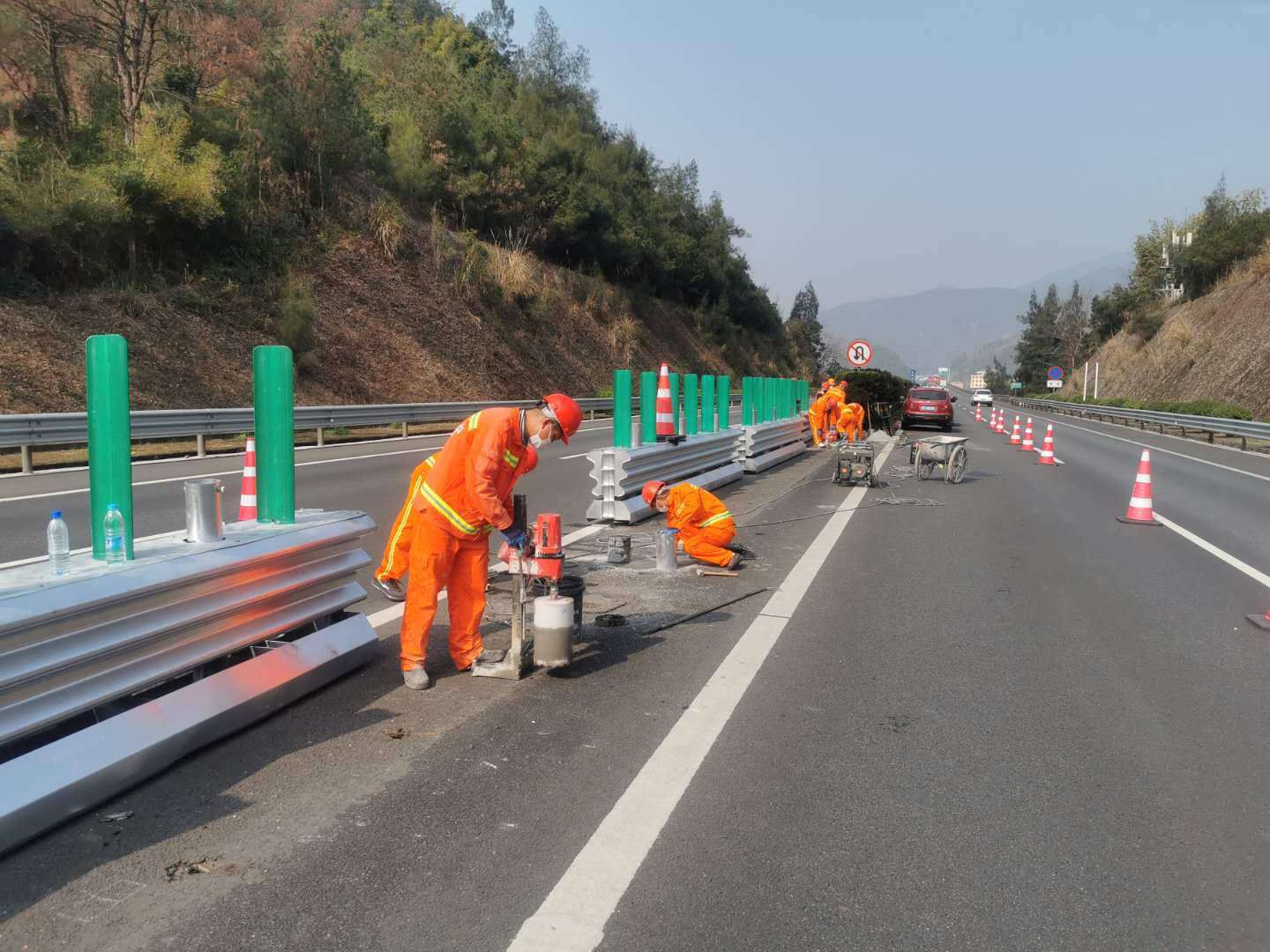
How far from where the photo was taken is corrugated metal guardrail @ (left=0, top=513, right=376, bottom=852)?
11.4ft

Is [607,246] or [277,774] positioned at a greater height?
[607,246]

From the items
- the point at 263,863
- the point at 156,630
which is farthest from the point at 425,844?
the point at 156,630

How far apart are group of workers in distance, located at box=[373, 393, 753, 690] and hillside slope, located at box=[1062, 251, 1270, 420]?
41.6m

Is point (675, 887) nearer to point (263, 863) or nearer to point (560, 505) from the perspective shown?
point (263, 863)

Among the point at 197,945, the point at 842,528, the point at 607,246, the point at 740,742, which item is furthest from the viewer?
the point at 607,246

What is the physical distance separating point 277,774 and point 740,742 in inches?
78.0

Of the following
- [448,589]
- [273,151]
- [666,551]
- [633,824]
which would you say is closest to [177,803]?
[633,824]

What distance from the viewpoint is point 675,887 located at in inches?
128

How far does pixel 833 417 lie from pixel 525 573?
18751 millimetres

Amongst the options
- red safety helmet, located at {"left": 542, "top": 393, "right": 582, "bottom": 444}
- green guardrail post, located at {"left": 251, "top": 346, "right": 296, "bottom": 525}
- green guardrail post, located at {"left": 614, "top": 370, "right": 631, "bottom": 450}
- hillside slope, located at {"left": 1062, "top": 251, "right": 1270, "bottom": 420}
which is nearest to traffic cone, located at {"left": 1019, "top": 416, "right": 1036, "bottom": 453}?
green guardrail post, located at {"left": 614, "top": 370, "right": 631, "bottom": 450}

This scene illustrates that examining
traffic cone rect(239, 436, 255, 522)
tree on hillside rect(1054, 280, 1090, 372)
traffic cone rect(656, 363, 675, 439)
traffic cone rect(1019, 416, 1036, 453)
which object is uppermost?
tree on hillside rect(1054, 280, 1090, 372)

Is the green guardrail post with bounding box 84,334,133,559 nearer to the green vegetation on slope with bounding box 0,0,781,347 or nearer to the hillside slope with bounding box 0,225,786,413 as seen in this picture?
the hillside slope with bounding box 0,225,786,413

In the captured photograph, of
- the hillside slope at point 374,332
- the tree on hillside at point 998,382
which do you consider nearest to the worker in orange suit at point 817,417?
the hillside slope at point 374,332

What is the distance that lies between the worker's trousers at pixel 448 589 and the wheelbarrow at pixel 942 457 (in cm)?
1209
